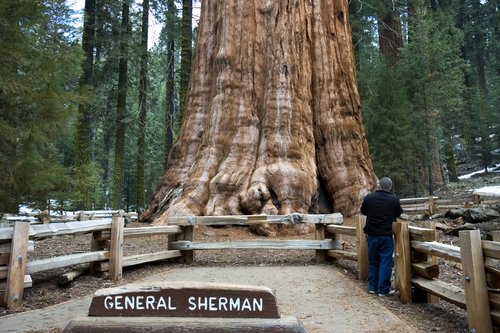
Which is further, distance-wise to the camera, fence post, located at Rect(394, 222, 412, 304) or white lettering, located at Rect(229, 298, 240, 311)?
fence post, located at Rect(394, 222, 412, 304)

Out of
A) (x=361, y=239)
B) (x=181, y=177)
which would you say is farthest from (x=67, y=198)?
(x=361, y=239)

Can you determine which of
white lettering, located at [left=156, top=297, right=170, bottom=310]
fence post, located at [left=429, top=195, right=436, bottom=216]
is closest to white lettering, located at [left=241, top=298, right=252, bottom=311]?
white lettering, located at [left=156, top=297, right=170, bottom=310]

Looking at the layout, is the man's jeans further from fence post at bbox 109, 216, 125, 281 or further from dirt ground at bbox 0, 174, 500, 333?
fence post at bbox 109, 216, 125, 281

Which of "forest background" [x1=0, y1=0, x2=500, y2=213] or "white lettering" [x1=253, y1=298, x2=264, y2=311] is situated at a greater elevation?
"forest background" [x1=0, y1=0, x2=500, y2=213]

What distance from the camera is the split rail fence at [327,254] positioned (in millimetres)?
4047

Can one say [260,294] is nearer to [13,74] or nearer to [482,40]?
[13,74]

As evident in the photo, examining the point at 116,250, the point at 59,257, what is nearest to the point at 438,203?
the point at 116,250

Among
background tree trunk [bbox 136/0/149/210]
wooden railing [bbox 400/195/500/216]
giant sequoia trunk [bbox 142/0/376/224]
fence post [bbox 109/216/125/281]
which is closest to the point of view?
fence post [bbox 109/216/125/281]

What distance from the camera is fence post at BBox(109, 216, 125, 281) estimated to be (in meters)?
7.06

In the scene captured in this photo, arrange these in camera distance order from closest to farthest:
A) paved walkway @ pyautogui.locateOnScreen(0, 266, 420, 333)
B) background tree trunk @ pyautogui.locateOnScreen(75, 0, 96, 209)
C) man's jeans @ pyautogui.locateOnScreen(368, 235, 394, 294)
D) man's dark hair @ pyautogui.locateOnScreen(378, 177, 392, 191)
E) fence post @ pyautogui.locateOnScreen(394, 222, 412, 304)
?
paved walkway @ pyautogui.locateOnScreen(0, 266, 420, 333), fence post @ pyautogui.locateOnScreen(394, 222, 412, 304), man's jeans @ pyautogui.locateOnScreen(368, 235, 394, 294), man's dark hair @ pyautogui.locateOnScreen(378, 177, 392, 191), background tree trunk @ pyautogui.locateOnScreen(75, 0, 96, 209)

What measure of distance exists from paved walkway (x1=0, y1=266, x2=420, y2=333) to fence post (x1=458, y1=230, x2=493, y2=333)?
640mm

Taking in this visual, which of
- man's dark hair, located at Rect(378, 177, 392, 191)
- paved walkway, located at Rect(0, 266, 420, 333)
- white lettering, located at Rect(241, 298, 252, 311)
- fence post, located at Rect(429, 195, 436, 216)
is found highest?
man's dark hair, located at Rect(378, 177, 392, 191)

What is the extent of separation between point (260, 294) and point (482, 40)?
44.0 meters

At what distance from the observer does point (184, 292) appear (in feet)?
8.09
